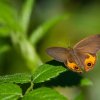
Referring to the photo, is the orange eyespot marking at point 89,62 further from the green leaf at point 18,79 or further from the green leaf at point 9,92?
the green leaf at point 9,92

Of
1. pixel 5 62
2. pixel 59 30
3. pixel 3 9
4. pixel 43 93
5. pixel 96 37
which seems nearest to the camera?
pixel 43 93

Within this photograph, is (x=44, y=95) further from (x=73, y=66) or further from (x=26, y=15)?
(x=26, y=15)

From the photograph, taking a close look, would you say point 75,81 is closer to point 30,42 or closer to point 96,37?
point 96,37

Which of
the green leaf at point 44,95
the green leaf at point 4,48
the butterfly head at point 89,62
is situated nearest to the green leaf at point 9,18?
the green leaf at point 4,48

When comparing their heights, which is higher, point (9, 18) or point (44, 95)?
point (9, 18)

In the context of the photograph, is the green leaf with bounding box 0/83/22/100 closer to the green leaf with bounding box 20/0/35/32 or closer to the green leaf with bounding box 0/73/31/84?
the green leaf with bounding box 0/73/31/84

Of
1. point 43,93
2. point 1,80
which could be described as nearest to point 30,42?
point 1,80

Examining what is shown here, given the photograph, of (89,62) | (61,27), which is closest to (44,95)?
(89,62)
